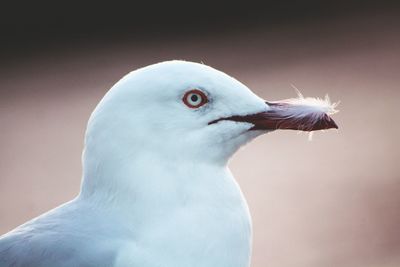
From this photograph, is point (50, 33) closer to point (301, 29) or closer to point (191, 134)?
point (301, 29)

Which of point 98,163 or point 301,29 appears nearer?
point 98,163

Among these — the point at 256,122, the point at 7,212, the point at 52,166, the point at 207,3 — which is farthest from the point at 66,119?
the point at 256,122

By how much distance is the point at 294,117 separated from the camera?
171cm

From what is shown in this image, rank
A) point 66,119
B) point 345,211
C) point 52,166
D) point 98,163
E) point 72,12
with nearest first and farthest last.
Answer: point 98,163 < point 345,211 < point 52,166 < point 66,119 < point 72,12

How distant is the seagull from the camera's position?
156 centimetres

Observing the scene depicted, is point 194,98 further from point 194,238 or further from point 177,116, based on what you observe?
point 194,238

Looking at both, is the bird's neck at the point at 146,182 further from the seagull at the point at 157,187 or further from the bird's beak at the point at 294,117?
the bird's beak at the point at 294,117

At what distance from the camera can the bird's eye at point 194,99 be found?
64.1 inches

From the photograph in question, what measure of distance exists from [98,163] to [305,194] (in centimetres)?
253

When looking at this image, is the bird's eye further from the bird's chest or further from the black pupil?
the bird's chest

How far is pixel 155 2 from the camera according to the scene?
19.8 ft

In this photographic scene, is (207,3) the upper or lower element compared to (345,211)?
upper

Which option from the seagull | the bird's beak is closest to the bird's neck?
the seagull

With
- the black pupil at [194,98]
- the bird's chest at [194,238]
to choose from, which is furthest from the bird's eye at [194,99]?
the bird's chest at [194,238]
